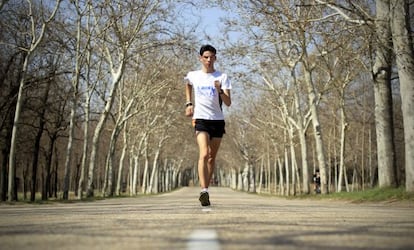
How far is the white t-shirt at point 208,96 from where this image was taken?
26.1ft

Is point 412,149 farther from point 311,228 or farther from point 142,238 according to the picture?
point 142,238

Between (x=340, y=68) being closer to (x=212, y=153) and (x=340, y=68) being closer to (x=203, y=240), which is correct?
(x=212, y=153)

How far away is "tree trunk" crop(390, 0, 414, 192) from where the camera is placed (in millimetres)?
12859

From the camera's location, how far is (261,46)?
71.1 feet

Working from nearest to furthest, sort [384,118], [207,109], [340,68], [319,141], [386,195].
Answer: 1. [207,109]
2. [386,195]
3. [384,118]
4. [319,141]
5. [340,68]

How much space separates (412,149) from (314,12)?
30.5 ft

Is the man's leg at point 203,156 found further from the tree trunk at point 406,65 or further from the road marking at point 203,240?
the tree trunk at point 406,65

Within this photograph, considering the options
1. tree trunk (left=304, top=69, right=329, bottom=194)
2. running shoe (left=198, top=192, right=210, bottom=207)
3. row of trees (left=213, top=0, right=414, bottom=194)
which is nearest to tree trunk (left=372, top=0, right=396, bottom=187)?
row of trees (left=213, top=0, right=414, bottom=194)

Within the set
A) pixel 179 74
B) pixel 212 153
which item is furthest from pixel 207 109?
pixel 179 74

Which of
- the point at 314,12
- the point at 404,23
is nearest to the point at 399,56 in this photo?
the point at 404,23

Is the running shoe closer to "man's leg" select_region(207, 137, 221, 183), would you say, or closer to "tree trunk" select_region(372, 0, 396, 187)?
"man's leg" select_region(207, 137, 221, 183)

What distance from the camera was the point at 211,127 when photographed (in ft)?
26.2

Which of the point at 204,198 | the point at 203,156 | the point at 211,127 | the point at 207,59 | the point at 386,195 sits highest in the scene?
the point at 207,59

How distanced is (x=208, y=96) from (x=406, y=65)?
7222 millimetres
